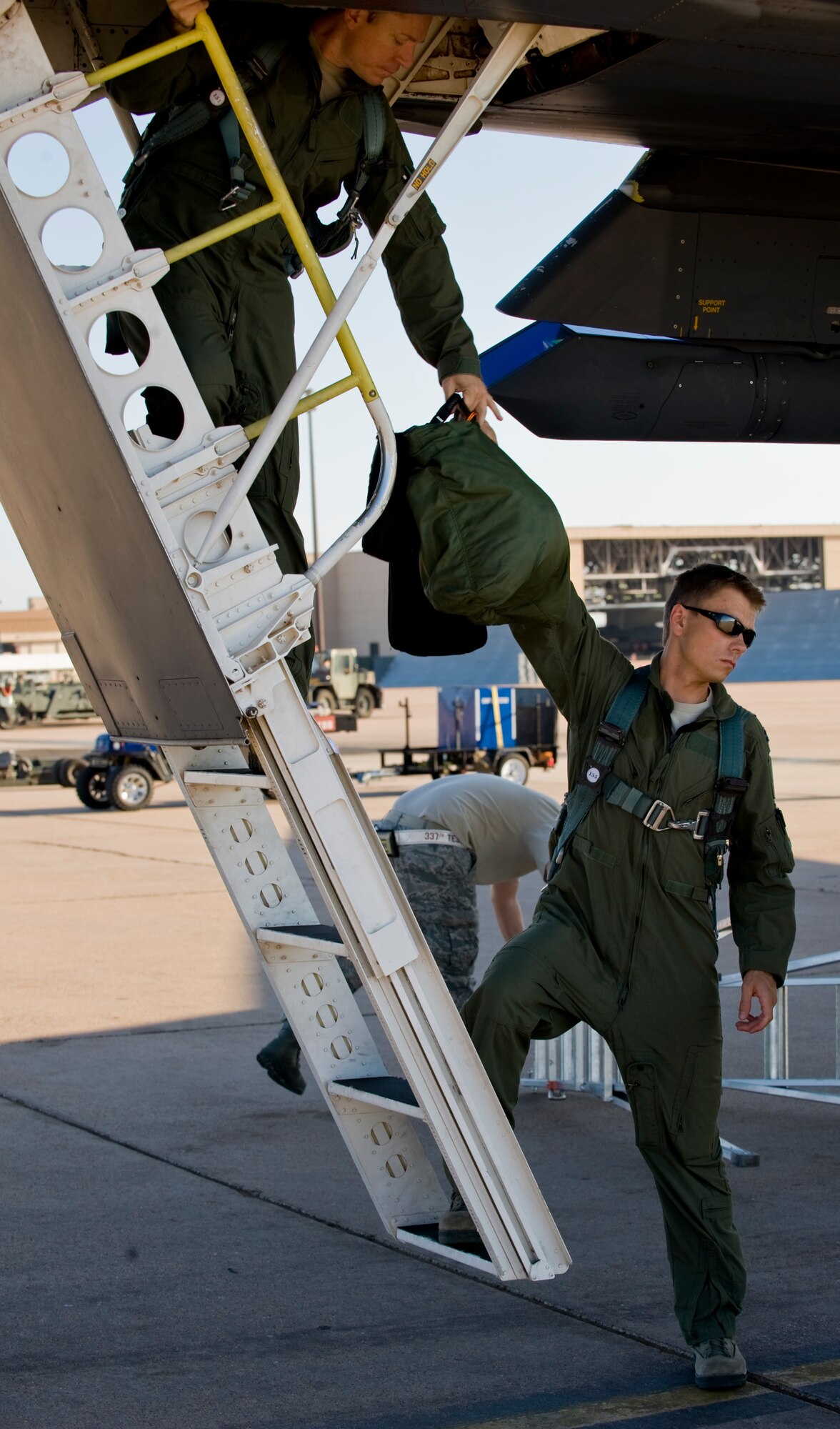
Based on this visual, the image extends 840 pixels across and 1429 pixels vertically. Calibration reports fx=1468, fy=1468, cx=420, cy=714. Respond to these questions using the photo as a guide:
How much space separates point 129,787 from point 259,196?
14960 millimetres

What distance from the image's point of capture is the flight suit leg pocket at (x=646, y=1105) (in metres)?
3.53

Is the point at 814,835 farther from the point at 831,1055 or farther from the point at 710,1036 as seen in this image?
the point at 710,1036

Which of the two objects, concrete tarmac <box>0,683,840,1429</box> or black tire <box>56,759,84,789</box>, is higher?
concrete tarmac <box>0,683,840,1429</box>

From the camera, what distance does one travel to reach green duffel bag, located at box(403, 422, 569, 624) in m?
3.41

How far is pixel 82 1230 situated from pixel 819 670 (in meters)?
63.1

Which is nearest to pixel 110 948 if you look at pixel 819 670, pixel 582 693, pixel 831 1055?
pixel 831 1055

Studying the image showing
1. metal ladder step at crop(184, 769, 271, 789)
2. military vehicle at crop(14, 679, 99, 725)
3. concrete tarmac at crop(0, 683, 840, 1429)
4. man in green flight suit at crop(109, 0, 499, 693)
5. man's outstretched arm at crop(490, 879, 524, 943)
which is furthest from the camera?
military vehicle at crop(14, 679, 99, 725)

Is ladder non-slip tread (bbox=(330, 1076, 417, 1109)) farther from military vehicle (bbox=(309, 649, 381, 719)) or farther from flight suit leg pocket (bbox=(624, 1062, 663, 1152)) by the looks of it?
military vehicle (bbox=(309, 649, 381, 719))

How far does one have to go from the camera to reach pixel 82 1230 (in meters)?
4.55

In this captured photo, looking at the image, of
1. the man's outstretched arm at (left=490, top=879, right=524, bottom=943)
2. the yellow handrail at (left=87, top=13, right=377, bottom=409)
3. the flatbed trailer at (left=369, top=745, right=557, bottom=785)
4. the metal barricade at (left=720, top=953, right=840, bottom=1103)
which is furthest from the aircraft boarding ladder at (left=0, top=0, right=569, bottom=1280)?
the flatbed trailer at (left=369, top=745, right=557, bottom=785)

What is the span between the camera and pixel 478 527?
11.2 feet

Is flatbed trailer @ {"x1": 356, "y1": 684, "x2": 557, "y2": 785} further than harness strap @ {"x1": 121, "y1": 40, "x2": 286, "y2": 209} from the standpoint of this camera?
Yes

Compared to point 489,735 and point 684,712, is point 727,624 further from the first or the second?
point 489,735

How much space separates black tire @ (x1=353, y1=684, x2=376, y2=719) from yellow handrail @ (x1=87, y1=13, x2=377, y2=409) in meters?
33.6
